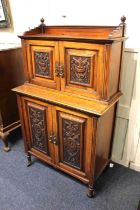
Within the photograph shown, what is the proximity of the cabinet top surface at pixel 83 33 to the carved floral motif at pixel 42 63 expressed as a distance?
0.12 meters

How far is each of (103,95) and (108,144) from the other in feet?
1.92

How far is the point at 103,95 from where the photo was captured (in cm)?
132

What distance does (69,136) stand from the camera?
4.96 ft

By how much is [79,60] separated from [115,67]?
0.25 m

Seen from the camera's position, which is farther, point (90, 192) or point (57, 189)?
point (57, 189)

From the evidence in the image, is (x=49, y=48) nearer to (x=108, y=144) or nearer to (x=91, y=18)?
(x=91, y=18)

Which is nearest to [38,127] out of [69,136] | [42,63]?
[69,136]

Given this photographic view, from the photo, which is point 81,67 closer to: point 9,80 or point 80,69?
point 80,69

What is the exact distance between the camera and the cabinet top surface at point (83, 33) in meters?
1.21

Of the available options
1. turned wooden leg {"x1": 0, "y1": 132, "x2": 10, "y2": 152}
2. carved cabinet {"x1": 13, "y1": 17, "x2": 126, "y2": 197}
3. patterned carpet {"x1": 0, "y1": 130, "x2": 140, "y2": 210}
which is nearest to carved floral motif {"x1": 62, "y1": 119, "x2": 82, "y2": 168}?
carved cabinet {"x1": 13, "y1": 17, "x2": 126, "y2": 197}

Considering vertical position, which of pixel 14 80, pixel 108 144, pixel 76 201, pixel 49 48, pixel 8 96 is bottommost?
pixel 76 201

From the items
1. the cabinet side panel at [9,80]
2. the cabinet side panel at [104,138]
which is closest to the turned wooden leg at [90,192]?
the cabinet side panel at [104,138]

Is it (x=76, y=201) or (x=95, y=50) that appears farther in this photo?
(x=76, y=201)

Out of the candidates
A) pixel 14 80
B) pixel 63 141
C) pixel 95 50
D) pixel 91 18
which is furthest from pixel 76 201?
pixel 91 18
